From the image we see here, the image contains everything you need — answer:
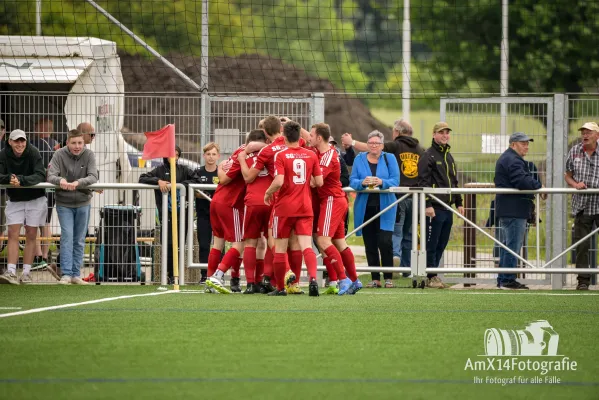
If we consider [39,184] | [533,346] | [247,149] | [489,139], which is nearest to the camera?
[533,346]

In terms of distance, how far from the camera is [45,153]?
16.2 meters

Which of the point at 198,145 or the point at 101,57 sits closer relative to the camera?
the point at 198,145

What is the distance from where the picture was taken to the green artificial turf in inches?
242

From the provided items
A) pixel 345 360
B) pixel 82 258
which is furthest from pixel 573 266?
pixel 345 360

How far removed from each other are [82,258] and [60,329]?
6386 mm

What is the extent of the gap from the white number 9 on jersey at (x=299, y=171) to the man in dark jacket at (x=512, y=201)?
12.7 ft

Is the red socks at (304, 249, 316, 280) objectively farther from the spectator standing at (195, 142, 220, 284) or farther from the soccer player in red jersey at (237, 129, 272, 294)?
the spectator standing at (195, 142, 220, 284)

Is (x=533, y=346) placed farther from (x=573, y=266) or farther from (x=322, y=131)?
(x=573, y=266)

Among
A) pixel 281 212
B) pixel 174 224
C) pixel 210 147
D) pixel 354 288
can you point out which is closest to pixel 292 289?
pixel 354 288

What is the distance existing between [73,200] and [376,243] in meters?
4.05

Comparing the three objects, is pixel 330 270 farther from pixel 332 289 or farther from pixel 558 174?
pixel 558 174

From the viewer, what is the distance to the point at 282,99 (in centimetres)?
1565

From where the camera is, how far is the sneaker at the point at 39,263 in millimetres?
15398

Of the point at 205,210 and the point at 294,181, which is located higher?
the point at 294,181
